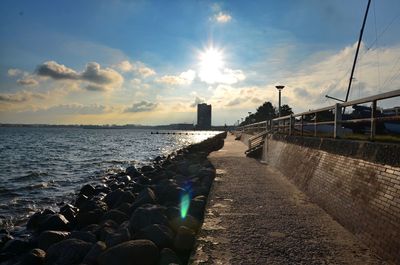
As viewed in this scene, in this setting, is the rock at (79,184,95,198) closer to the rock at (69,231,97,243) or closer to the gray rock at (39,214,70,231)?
the gray rock at (39,214,70,231)

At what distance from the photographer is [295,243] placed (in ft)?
17.5

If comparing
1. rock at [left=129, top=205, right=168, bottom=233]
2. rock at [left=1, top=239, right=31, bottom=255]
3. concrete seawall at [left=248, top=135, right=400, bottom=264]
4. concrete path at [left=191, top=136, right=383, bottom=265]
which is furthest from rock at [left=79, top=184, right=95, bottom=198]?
concrete seawall at [left=248, top=135, right=400, bottom=264]

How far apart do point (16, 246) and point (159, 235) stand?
13.2ft

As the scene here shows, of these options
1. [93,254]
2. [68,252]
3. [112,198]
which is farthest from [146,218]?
[112,198]

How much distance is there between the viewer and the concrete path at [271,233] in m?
4.79

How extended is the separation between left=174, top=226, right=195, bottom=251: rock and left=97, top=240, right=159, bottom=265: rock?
0.52m

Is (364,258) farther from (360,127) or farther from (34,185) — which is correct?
(34,185)

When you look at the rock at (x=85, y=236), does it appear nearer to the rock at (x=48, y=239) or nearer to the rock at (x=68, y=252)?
the rock at (x=68, y=252)

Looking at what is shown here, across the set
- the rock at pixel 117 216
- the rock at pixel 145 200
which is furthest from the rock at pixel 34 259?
the rock at pixel 145 200

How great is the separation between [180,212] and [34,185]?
13.0m

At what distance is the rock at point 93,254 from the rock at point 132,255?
12.5 inches

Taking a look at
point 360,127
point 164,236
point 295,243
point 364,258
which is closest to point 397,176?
point 364,258

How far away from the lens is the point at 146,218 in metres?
6.96

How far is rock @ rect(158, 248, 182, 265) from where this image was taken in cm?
509
